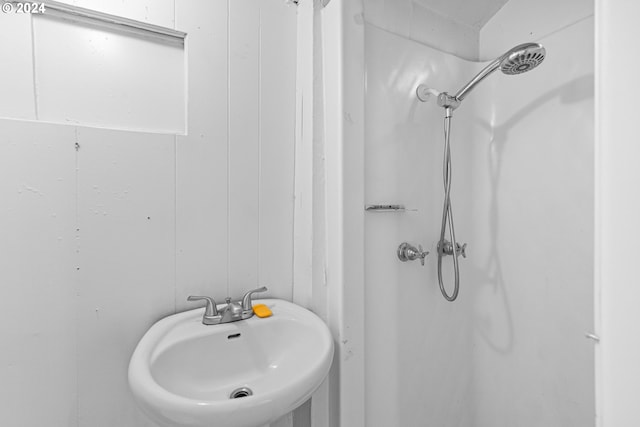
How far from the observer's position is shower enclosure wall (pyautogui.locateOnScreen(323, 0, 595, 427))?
3.14 feet

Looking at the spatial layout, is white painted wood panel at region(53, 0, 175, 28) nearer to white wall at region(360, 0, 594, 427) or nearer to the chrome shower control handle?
white wall at region(360, 0, 594, 427)

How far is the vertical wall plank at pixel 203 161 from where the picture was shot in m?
0.94

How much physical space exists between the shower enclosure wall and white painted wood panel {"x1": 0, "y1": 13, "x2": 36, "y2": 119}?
82cm

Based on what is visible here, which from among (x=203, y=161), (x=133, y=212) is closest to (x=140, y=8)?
(x=203, y=161)

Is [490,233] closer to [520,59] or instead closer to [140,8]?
[520,59]

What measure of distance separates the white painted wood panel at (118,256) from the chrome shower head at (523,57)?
44.3 inches

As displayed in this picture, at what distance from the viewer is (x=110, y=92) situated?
2.84ft

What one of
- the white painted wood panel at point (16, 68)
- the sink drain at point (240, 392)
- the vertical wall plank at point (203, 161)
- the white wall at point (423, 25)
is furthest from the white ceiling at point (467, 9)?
the sink drain at point (240, 392)

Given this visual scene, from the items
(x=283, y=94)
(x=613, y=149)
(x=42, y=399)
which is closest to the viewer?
(x=613, y=149)

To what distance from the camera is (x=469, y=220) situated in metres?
1.35

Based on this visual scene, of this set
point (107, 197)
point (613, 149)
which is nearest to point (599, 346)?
point (613, 149)

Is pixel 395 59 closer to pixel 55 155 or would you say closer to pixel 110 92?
pixel 110 92

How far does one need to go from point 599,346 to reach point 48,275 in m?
1.20

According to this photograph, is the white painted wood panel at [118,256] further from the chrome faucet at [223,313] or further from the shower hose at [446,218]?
the shower hose at [446,218]
